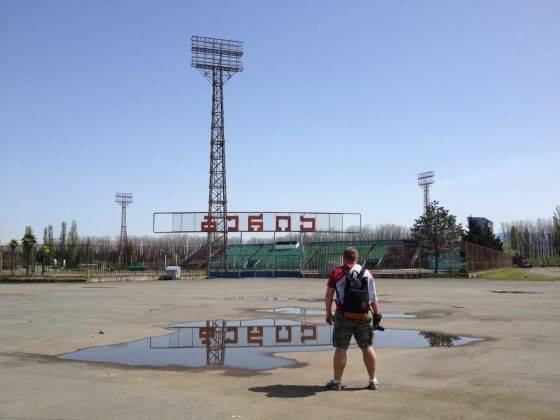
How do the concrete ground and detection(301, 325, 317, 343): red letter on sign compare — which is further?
detection(301, 325, 317, 343): red letter on sign

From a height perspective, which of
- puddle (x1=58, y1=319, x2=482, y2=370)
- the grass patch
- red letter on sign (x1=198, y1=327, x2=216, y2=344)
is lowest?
puddle (x1=58, y1=319, x2=482, y2=370)

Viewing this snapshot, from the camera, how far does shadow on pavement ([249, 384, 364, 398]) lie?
236 inches

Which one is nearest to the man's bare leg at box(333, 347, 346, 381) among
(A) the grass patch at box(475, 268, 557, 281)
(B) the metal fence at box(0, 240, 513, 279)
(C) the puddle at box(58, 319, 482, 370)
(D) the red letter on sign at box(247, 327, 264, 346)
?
(C) the puddle at box(58, 319, 482, 370)

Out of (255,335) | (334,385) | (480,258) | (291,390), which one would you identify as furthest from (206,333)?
(480,258)

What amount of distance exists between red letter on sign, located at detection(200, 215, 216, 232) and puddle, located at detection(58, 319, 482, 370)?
34.7 meters

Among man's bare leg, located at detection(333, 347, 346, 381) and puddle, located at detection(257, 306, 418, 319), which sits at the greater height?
man's bare leg, located at detection(333, 347, 346, 381)

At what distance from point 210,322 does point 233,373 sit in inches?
216

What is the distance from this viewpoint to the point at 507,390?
242 inches

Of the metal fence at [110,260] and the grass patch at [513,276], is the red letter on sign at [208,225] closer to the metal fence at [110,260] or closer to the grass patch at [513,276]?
the metal fence at [110,260]

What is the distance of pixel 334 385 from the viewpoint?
6.30 metres

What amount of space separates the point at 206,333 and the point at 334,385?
5119mm

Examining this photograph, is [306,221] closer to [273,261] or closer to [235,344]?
[273,261]

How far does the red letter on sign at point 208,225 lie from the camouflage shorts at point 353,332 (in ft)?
134

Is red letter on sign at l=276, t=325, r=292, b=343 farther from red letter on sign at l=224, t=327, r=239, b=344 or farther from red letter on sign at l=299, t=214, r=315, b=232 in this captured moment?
red letter on sign at l=299, t=214, r=315, b=232
